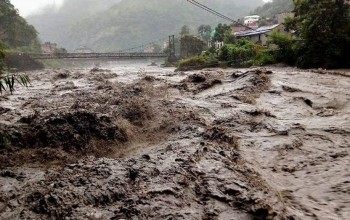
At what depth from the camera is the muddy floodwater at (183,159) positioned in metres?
3.79

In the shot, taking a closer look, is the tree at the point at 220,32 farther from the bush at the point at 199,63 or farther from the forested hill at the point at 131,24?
the forested hill at the point at 131,24

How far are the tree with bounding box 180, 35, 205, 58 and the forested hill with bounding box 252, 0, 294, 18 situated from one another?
29.1m

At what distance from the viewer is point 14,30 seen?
45094 mm

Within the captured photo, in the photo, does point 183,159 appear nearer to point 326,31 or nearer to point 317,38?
point 326,31

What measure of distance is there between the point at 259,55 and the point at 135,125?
19492 mm

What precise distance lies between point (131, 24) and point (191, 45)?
302 ft

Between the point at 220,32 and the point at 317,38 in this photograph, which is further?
the point at 220,32

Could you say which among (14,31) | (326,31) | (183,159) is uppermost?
(14,31)

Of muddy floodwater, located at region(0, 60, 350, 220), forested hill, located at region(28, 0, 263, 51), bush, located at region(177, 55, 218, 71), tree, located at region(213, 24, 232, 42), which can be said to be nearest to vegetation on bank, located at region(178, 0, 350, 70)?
bush, located at region(177, 55, 218, 71)

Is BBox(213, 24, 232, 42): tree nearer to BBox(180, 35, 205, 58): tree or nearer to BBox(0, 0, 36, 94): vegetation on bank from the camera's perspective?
BBox(180, 35, 205, 58): tree

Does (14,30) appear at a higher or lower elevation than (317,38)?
higher

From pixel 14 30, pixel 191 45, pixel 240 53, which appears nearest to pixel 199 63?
pixel 240 53

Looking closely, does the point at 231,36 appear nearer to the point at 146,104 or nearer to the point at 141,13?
the point at 146,104

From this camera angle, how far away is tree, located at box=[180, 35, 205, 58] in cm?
4516
